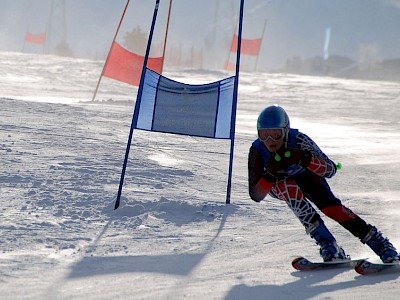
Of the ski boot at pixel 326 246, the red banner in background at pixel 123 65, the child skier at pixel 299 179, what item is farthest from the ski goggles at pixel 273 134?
the red banner in background at pixel 123 65

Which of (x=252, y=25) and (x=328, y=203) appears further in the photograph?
(x=252, y=25)

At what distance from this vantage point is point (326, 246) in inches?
179

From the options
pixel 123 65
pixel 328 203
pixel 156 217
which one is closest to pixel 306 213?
pixel 328 203

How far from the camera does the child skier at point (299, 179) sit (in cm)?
444

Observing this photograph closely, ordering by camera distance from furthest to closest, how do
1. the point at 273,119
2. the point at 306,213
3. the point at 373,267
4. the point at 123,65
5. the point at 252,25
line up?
the point at 252,25
the point at 123,65
the point at 306,213
the point at 273,119
the point at 373,267

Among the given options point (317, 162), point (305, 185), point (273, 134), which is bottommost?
point (305, 185)

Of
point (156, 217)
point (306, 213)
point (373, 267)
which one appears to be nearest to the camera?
point (373, 267)

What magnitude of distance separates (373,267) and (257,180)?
810 millimetres

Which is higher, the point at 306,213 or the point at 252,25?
the point at 252,25

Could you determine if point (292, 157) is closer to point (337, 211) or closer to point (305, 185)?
point (305, 185)

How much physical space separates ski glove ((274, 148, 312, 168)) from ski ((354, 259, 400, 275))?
0.64 metres

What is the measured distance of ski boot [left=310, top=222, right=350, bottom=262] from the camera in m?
4.52

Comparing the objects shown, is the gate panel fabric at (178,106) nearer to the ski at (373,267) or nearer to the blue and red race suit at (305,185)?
the blue and red race suit at (305,185)

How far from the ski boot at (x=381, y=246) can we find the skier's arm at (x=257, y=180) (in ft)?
2.12
